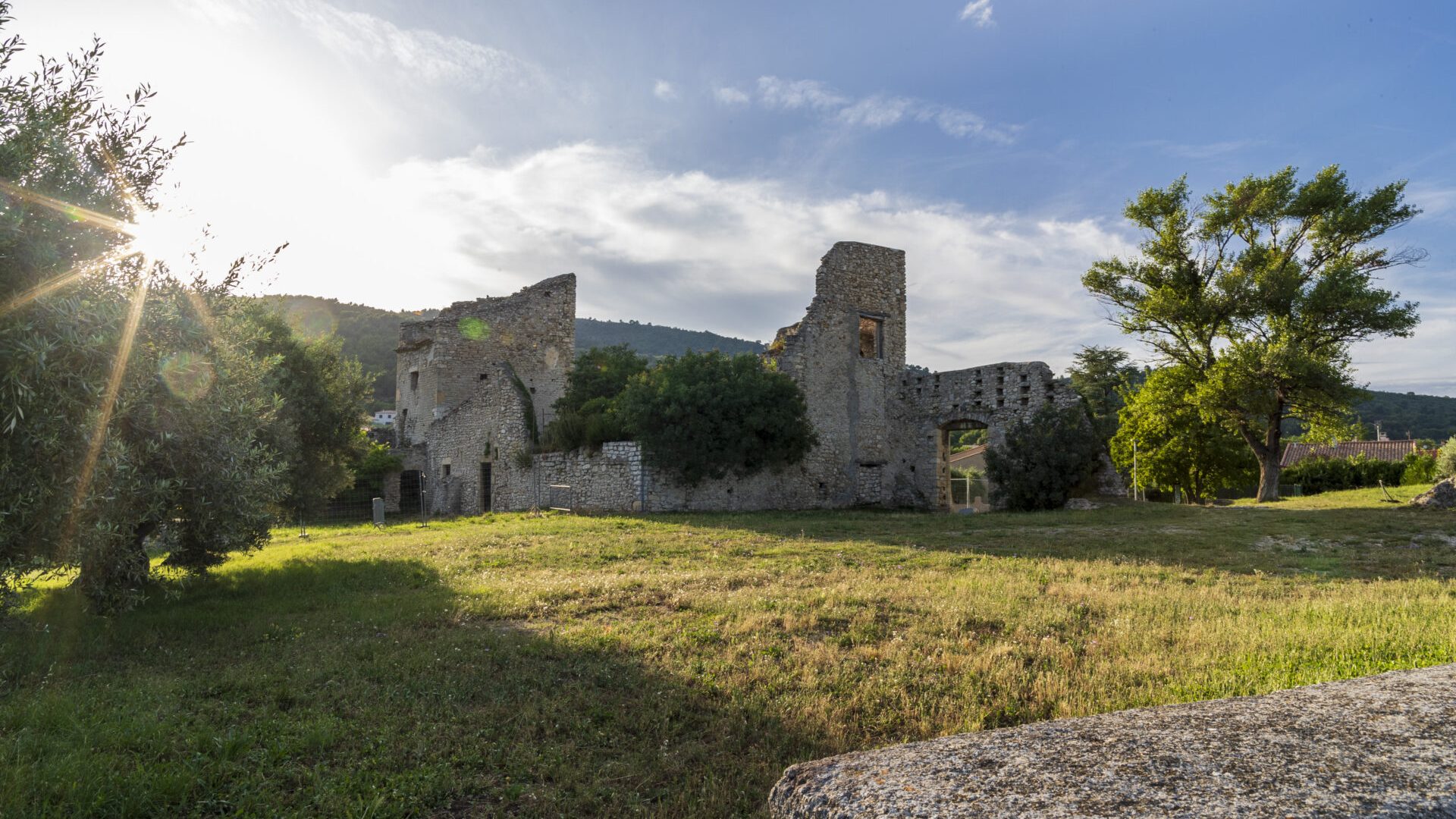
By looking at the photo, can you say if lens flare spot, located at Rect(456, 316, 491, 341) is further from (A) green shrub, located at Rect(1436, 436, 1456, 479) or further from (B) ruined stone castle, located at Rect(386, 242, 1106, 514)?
(A) green shrub, located at Rect(1436, 436, 1456, 479)

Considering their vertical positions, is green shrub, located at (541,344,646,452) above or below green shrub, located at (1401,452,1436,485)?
above

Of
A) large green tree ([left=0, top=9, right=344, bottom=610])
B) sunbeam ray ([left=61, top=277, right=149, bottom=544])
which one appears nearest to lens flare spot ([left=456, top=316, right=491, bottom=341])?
large green tree ([left=0, top=9, right=344, bottom=610])

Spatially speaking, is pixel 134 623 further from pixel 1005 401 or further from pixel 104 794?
pixel 1005 401

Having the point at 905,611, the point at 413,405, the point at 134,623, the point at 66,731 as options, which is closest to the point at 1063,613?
the point at 905,611

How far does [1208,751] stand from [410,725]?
13.9ft

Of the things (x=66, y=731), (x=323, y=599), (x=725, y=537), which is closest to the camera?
(x=66, y=731)

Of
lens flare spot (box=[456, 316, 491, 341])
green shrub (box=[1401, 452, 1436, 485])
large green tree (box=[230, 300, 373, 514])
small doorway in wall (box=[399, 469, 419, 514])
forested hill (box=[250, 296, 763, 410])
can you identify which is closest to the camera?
large green tree (box=[230, 300, 373, 514])

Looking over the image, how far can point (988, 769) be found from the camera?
2324 mm

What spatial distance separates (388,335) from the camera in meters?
64.9

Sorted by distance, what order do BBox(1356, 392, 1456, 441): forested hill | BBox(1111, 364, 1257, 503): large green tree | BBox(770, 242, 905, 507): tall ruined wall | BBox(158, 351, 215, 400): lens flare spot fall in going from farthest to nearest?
BBox(1356, 392, 1456, 441): forested hill, BBox(1111, 364, 1257, 503): large green tree, BBox(770, 242, 905, 507): tall ruined wall, BBox(158, 351, 215, 400): lens flare spot

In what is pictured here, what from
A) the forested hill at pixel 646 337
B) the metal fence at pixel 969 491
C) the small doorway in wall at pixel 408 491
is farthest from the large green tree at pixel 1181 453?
the forested hill at pixel 646 337

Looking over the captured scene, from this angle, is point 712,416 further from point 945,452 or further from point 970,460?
point 970,460

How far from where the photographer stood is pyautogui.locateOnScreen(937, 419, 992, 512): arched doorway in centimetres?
2344

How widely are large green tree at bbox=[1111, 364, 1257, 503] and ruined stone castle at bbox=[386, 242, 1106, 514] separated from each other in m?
9.41
